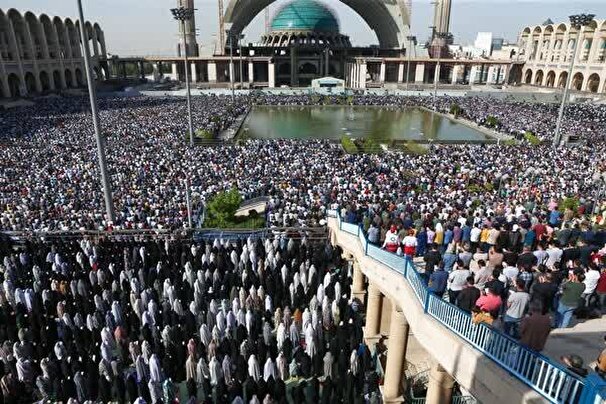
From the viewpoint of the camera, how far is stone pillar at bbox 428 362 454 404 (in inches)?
241

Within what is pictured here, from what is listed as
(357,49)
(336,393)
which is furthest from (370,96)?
(336,393)

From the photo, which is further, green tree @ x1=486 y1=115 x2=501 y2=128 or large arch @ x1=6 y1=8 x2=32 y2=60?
large arch @ x1=6 y1=8 x2=32 y2=60

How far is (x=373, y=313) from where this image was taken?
914 centimetres

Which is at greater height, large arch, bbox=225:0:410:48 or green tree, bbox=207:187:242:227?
large arch, bbox=225:0:410:48

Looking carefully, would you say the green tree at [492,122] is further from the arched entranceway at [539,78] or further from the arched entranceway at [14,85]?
the arched entranceway at [14,85]

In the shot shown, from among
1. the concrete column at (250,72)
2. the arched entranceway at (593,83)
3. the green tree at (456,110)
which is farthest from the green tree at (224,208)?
the arched entranceway at (593,83)

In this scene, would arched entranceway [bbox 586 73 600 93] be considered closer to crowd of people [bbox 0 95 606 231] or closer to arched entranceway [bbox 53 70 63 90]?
crowd of people [bbox 0 95 606 231]

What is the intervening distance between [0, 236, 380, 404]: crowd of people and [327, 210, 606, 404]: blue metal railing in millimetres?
2246

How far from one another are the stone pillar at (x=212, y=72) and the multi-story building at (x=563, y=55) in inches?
1793

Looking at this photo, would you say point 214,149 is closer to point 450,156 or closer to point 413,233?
point 450,156

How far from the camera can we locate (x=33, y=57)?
50.2m

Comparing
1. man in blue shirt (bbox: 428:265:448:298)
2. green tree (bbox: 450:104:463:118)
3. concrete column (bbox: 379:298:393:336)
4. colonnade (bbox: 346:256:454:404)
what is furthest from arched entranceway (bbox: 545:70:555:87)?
man in blue shirt (bbox: 428:265:448:298)

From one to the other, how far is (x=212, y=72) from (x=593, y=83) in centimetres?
5023

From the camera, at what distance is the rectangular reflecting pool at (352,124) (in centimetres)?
Result: 3359
